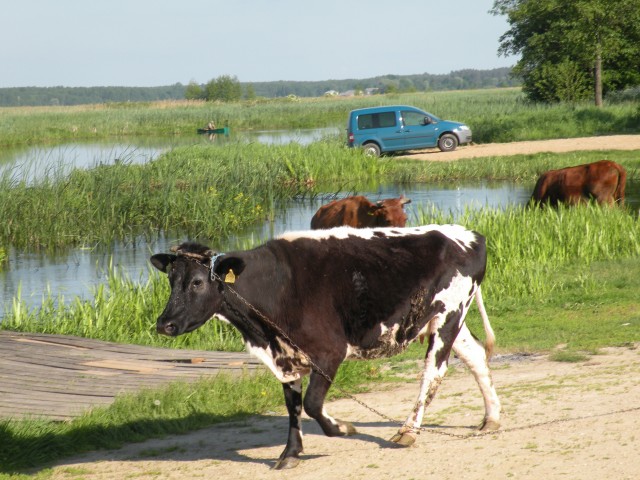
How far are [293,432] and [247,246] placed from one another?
30.5 feet

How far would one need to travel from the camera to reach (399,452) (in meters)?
6.61

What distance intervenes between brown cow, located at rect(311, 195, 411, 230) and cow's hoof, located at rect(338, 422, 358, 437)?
819 cm

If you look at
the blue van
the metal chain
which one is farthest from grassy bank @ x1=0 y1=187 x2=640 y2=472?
the blue van

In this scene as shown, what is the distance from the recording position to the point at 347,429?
7.02m

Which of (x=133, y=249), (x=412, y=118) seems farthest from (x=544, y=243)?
(x=412, y=118)

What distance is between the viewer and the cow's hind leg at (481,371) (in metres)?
7.03

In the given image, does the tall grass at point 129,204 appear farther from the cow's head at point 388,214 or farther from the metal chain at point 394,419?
the metal chain at point 394,419

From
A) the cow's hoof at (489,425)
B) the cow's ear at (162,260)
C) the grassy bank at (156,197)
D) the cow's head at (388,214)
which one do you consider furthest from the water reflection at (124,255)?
the cow's hoof at (489,425)

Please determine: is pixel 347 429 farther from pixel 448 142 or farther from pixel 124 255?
pixel 448 142

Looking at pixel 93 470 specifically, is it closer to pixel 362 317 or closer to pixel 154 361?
pixel 362 317

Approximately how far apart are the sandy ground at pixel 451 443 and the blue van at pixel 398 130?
30.1 metres

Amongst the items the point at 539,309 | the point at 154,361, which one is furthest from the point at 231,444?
the point at 539,309

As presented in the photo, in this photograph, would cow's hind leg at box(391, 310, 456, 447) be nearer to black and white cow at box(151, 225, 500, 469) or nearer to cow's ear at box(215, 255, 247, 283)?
black and white cow at box(151, 225, 500, 469)

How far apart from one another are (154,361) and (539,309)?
4916 millimetres
